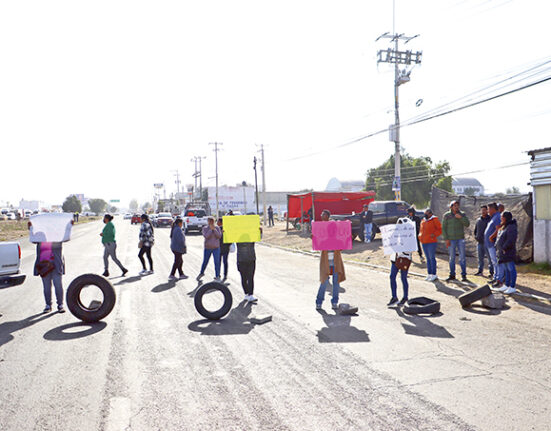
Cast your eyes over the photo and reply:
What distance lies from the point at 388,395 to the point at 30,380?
395 cm

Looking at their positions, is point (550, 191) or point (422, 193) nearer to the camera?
point (550, 191)

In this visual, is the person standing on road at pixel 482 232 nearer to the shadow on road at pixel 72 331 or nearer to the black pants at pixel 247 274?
the black pants at pixel 247 274

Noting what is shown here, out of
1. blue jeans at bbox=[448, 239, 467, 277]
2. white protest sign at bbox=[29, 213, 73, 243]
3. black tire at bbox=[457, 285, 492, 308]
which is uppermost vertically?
white protest sign at bbox=[29, 213, 73, 243]

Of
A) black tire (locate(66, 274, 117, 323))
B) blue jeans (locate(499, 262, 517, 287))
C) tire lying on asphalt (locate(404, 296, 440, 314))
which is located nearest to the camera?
black tire (locate(66, 274, 117, 323))

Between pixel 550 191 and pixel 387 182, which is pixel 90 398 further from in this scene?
pixel 387 182

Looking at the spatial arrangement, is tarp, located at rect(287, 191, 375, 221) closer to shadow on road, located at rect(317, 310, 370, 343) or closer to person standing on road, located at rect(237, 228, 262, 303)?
person standing on road, located at rect(237, 228, 262, 303)

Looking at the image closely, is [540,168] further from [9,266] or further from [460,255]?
[9,266]

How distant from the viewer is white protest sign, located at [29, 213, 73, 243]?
815cm

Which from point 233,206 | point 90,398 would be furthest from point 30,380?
point 233,206

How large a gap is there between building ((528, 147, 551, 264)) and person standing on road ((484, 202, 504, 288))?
281 cm

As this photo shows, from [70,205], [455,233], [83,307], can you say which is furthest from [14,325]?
[70,205]

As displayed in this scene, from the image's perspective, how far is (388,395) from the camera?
438cm

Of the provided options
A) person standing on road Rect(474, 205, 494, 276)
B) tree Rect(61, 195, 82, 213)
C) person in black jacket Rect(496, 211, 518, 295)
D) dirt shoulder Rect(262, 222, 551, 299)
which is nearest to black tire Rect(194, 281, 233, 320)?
person in black jacket Rect(496, 211, 518, 295)

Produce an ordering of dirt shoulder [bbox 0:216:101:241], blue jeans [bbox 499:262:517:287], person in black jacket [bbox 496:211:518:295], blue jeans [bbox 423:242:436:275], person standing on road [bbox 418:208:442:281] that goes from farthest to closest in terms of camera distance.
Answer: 1. dirt shoulder [bbox 0:216:101:241]
2. blue jeans [bbox 423:242:436:275]
3. person standing on road [bbox 418:208:442:281]
4. blue jeans [bbox 499:262:517:287]
5. person in black jacket [bbox 496:211:518:295]
